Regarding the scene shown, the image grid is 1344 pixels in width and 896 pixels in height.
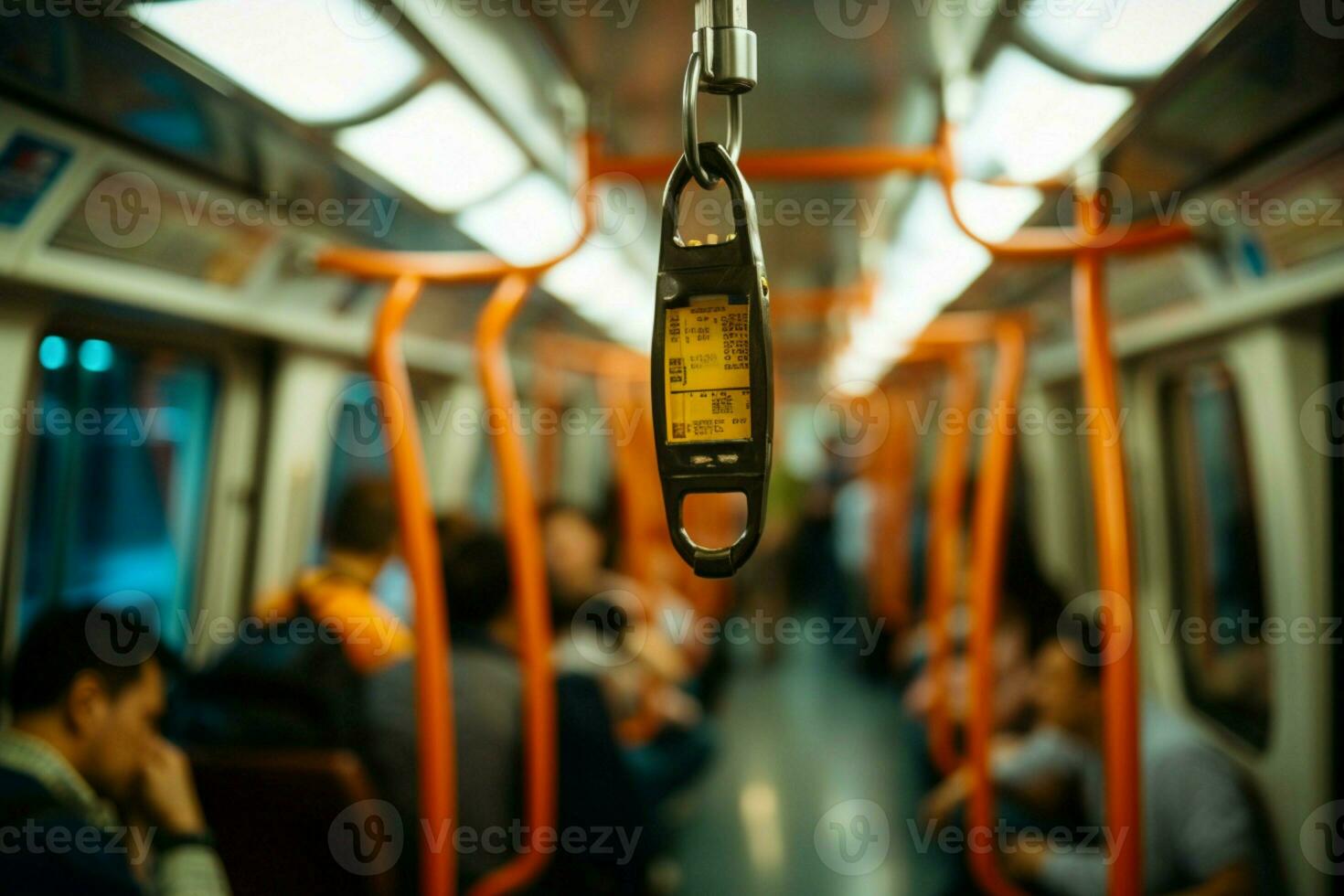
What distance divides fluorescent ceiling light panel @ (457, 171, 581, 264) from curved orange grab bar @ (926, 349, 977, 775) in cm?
189

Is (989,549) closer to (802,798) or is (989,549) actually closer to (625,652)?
(625,652)

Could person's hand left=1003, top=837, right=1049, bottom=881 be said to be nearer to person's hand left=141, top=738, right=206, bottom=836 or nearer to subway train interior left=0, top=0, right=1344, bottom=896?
subway train interior left=0, top=0, right=1344, bottom=896

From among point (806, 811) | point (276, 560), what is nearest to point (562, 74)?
point (276, 560)

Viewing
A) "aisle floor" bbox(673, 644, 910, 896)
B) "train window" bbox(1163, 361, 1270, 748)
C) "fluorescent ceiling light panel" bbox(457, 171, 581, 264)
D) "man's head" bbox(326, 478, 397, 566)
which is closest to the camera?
"fluorescent ceiling light panel" bbox(457, 171, 581, 264)

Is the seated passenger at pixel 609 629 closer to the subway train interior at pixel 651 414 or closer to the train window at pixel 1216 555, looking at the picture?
the subway train interior at pixel 651 414

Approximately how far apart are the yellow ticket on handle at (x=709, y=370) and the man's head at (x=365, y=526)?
2.56m

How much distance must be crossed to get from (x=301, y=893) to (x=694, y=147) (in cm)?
221

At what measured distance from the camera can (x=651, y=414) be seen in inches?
103

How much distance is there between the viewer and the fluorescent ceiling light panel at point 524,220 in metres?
3.02

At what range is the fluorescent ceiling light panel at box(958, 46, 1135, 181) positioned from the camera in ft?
6.96

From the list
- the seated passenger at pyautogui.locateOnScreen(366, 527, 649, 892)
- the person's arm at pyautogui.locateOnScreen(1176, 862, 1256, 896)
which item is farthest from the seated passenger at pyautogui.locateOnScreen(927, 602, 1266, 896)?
the seated passenger at pyautogui.locateOnScreen(366, 527, 649, 892)

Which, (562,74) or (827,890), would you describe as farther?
(827,890)

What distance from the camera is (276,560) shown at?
3516 millimetres

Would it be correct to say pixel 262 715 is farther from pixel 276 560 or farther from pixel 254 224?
pixel 254 224
